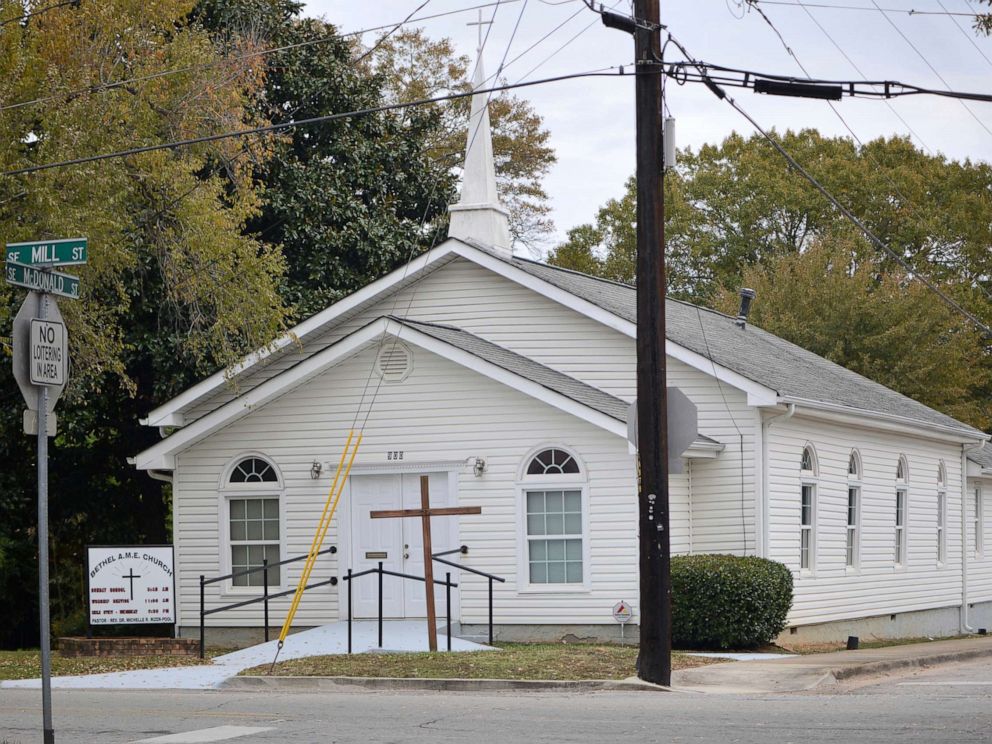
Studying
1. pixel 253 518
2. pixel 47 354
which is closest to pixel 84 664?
pixel 253 518

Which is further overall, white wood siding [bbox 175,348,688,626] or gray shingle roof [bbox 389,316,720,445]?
gray shingle roof [bbox 389,316,720,445]

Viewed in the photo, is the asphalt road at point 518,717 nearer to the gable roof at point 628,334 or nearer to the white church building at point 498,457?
the white church building at point 498,457

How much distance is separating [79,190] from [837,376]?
1609cm

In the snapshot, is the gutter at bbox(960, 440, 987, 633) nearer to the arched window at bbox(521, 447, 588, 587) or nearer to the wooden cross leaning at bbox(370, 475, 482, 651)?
the arched window at bbox(521, 447, 588, 587)

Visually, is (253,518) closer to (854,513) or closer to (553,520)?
(553,520)

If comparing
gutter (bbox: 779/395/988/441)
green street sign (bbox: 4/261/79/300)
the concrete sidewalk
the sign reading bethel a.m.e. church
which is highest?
green street sign (bbox: 4/261/79/300)

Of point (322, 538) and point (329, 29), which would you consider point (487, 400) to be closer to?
point (322, 538)

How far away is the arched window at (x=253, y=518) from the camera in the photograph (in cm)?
2297

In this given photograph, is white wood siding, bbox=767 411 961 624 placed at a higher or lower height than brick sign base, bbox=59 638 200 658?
higher

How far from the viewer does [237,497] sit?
23.1 metres

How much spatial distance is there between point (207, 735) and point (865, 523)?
55.2 feet

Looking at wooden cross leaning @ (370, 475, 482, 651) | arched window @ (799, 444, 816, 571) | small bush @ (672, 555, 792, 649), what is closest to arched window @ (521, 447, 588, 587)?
small bush @ (672, 555, 792, 649)

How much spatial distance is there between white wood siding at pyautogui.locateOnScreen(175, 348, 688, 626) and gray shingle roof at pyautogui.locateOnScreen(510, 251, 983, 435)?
2.29 m

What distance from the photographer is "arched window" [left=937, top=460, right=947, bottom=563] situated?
2981cm
